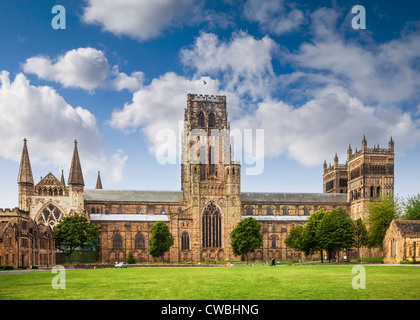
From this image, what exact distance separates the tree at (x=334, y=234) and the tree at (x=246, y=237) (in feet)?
43.4

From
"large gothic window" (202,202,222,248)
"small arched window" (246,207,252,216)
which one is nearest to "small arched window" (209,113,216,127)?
"small arched window" (246,207,252,216)

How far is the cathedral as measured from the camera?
328 ft

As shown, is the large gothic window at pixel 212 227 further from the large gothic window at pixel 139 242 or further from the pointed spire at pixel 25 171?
the pointed spire at pixel 25 171

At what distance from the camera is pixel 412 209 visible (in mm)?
96500

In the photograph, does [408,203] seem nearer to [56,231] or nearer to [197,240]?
[197,240]

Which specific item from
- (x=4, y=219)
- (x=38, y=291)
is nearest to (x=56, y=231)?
(x=4, y=219)

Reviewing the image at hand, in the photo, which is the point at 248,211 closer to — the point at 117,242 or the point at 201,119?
the point at 201,119

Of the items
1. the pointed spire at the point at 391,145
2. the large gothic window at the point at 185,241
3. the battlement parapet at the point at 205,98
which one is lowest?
the large gothic window at the point at 185,241

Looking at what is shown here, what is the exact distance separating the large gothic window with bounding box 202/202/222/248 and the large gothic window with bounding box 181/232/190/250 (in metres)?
3.63

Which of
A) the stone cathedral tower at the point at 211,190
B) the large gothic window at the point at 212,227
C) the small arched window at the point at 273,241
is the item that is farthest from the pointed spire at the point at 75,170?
the small arched window at the point at 273,241

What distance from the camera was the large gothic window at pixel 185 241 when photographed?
339ft

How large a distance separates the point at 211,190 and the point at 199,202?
399cm

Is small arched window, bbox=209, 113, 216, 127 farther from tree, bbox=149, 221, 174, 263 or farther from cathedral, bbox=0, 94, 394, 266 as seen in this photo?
tree, bbox=149, 221, 174, 263
